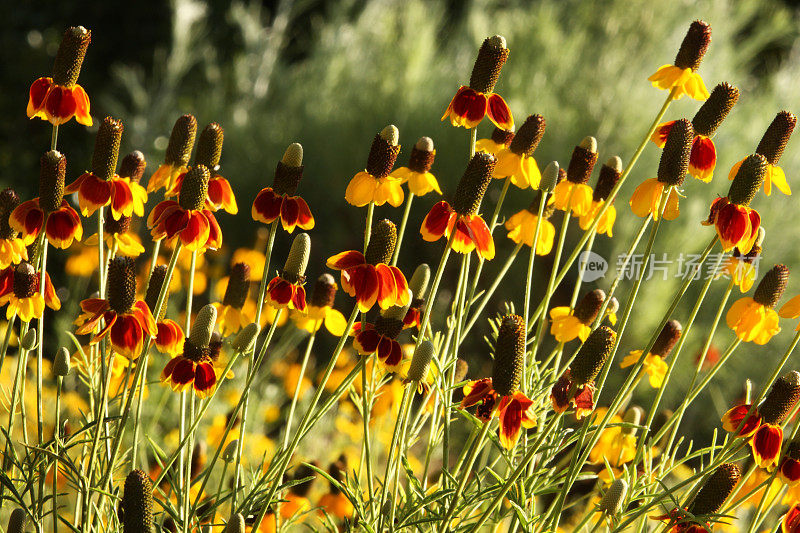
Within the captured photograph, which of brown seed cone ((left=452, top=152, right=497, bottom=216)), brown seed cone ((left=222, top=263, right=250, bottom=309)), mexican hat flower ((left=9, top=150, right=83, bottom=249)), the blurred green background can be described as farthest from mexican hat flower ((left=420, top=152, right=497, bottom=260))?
the blurred green background

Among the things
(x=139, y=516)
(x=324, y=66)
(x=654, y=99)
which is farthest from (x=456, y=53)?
(x=139, y=516)

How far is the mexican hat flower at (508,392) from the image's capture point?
0.85m

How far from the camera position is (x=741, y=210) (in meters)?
0.96

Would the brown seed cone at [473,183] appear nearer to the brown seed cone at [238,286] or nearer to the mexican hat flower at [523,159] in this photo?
the mexican hat flower at [523,159]

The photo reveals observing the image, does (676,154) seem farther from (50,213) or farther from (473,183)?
(50,213)

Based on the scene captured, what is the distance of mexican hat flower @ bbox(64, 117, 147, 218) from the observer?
3.06ft

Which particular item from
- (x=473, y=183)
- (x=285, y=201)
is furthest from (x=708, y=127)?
(x=285, y=201)

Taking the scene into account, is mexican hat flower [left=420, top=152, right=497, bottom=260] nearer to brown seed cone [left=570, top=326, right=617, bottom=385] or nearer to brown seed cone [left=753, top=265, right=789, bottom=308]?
brown seed cone [left=570, top=326, right=617, bottom=385]

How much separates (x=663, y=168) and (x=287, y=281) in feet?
1.58

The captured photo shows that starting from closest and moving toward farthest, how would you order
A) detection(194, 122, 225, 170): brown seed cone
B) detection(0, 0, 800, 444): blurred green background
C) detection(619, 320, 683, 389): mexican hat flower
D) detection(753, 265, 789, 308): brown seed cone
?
detection(194, 122, 225, 170): brown seed cone → detection(753, 265, 789, 308): brown seed cone → detection(619, 320, 683, 389): mexican hat flower → detection(0, 0, 800, 444): blurred green background

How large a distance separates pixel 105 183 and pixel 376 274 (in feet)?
1.16

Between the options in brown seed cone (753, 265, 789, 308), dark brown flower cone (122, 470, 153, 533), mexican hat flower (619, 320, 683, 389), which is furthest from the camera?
mexican hat flower (619, 320, 683, 389)

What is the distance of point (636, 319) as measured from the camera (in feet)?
12.2

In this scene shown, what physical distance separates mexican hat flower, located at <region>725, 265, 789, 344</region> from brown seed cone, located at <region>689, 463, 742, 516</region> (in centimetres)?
19
